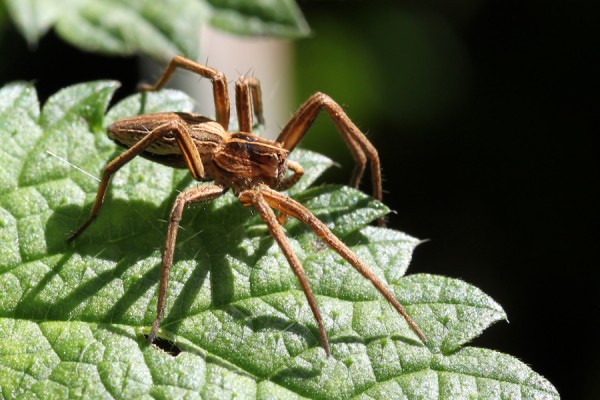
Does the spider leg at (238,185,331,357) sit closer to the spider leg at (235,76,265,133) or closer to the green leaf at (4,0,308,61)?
the spider leg at (235,76,265,133)

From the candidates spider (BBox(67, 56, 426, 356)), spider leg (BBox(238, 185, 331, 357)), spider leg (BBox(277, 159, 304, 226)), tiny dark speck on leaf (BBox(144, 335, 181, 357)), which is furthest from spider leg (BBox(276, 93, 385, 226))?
tiny dark speck on leaf (BBox(144, 335, 181, 357))

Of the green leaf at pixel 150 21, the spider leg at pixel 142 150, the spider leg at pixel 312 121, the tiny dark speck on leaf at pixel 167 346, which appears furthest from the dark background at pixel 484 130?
the tiny dark speck on leaf at pixel 167 346

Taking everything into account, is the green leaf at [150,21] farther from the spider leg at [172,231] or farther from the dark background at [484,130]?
the spider leg at [172,231]

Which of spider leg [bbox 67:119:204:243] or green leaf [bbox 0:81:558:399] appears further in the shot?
spider leg [bbox 67:119:204:243]

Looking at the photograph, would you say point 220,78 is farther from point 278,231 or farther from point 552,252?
point 552,252

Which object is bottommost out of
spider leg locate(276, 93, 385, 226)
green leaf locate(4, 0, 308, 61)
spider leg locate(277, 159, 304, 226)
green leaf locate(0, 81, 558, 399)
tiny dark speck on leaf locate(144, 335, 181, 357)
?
tiny dark speck on leaf locate(144, 335, 181, 357)

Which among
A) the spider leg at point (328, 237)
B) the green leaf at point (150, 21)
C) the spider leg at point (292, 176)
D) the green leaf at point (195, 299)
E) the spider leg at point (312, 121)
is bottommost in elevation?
the green leaf at point (195, 299)
